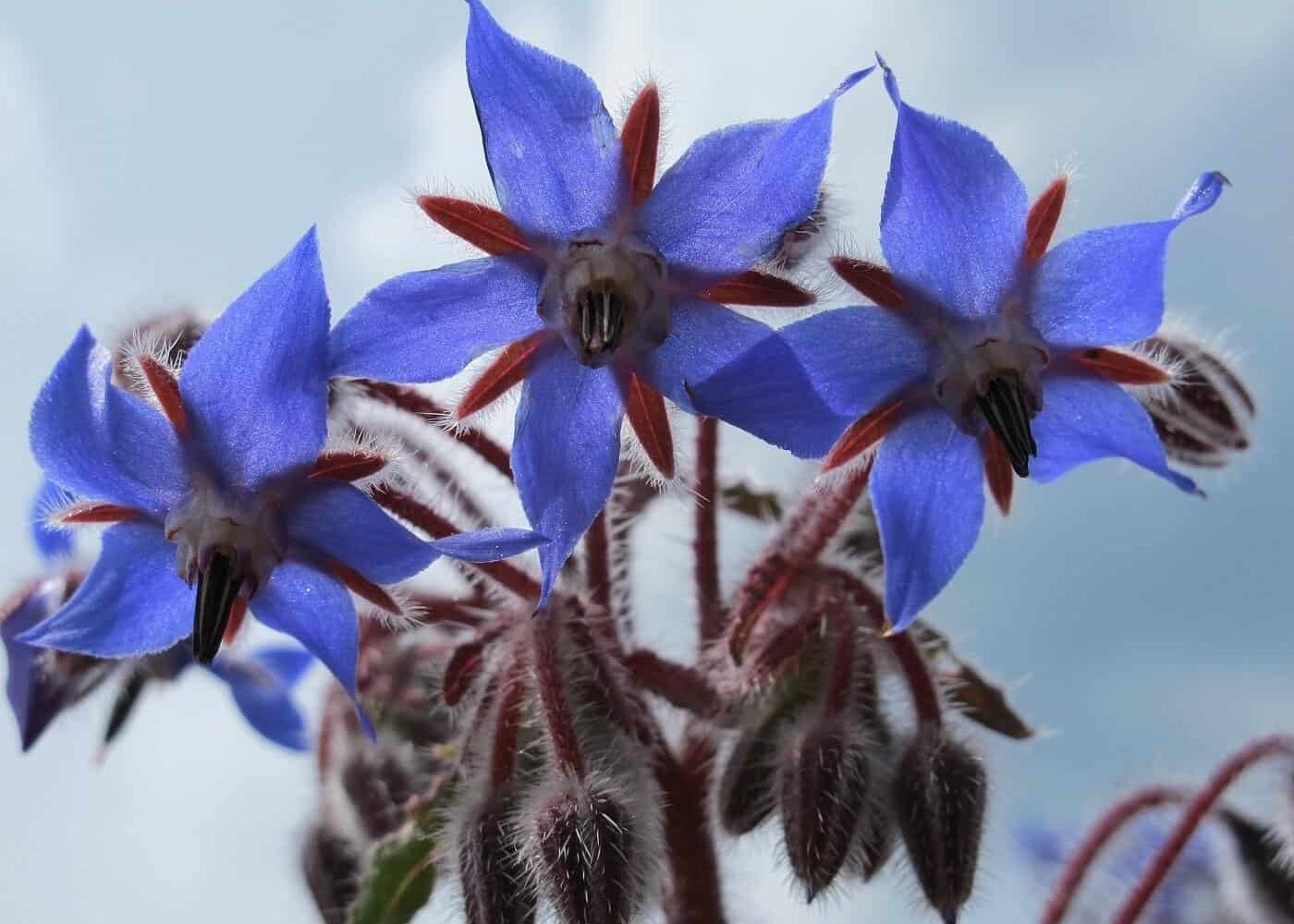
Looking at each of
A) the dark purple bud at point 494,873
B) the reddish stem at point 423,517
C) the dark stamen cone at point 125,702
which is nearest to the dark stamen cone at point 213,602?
the reddish stem at point 423,517

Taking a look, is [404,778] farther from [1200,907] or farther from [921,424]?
[1200,907]

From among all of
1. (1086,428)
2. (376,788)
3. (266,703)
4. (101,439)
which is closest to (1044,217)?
(1086,428)

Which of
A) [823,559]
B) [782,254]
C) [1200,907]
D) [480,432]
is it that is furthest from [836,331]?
[1200,907]

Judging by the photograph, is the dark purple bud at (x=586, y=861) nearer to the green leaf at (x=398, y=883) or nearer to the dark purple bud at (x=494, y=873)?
the dark purple bud at (x=494, y=873)

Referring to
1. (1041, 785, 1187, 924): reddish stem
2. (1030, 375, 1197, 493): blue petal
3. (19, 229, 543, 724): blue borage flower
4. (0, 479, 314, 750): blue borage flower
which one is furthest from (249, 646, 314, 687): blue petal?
(1030, 375, 1197, 493): blue petal

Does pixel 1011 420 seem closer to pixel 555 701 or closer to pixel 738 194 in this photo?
pixel 738 194

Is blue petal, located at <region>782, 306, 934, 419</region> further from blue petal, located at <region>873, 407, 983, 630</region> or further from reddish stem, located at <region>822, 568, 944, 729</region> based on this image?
reddish stem, located at <region>822, 568, 944, 729</region>
